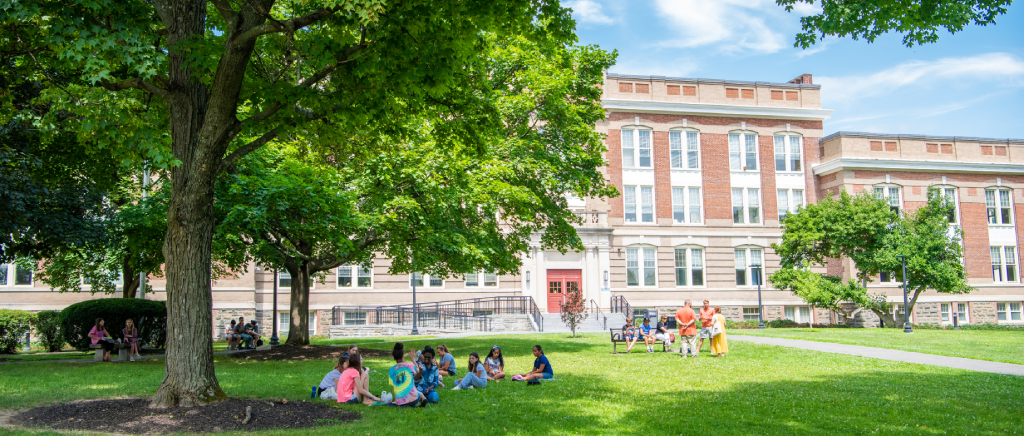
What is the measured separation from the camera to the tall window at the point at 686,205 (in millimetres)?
40281

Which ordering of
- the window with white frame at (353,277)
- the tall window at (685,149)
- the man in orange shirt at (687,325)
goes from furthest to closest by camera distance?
the tall window at (685,149) → the window with white frame at (353,277) → the man in orange shirt at (687,325)

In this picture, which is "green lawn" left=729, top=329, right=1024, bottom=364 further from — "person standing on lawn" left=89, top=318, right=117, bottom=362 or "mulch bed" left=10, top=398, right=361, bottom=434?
"person standing on lawn" left=89, top=318, right=117, bottom=362

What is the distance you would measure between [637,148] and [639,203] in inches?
128

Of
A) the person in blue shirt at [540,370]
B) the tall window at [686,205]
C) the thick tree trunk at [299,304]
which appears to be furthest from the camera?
the tall window at [686,205]

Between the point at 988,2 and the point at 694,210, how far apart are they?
31.6 metres

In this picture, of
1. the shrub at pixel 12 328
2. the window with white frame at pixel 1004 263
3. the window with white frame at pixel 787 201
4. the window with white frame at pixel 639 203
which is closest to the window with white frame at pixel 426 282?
the window with white frame at pixel 639 203

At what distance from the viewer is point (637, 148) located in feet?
131

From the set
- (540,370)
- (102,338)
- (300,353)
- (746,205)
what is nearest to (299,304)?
(300,353)

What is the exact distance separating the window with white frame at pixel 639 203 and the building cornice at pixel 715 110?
4584 mm

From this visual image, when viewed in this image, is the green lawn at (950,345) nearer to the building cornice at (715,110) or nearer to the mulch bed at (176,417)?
the mulch bed at (176,417)

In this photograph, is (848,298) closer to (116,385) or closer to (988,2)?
(988,2)

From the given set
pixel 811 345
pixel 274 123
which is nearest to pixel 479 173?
pixel 274 123

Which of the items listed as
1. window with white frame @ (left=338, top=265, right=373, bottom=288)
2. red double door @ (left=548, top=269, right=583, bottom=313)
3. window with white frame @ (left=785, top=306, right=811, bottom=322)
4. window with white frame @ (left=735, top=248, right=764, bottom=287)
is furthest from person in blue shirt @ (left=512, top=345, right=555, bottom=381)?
window with white frame @ (left=785, top=306, right=811, bottom=322)

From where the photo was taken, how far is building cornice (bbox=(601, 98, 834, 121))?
129ft
